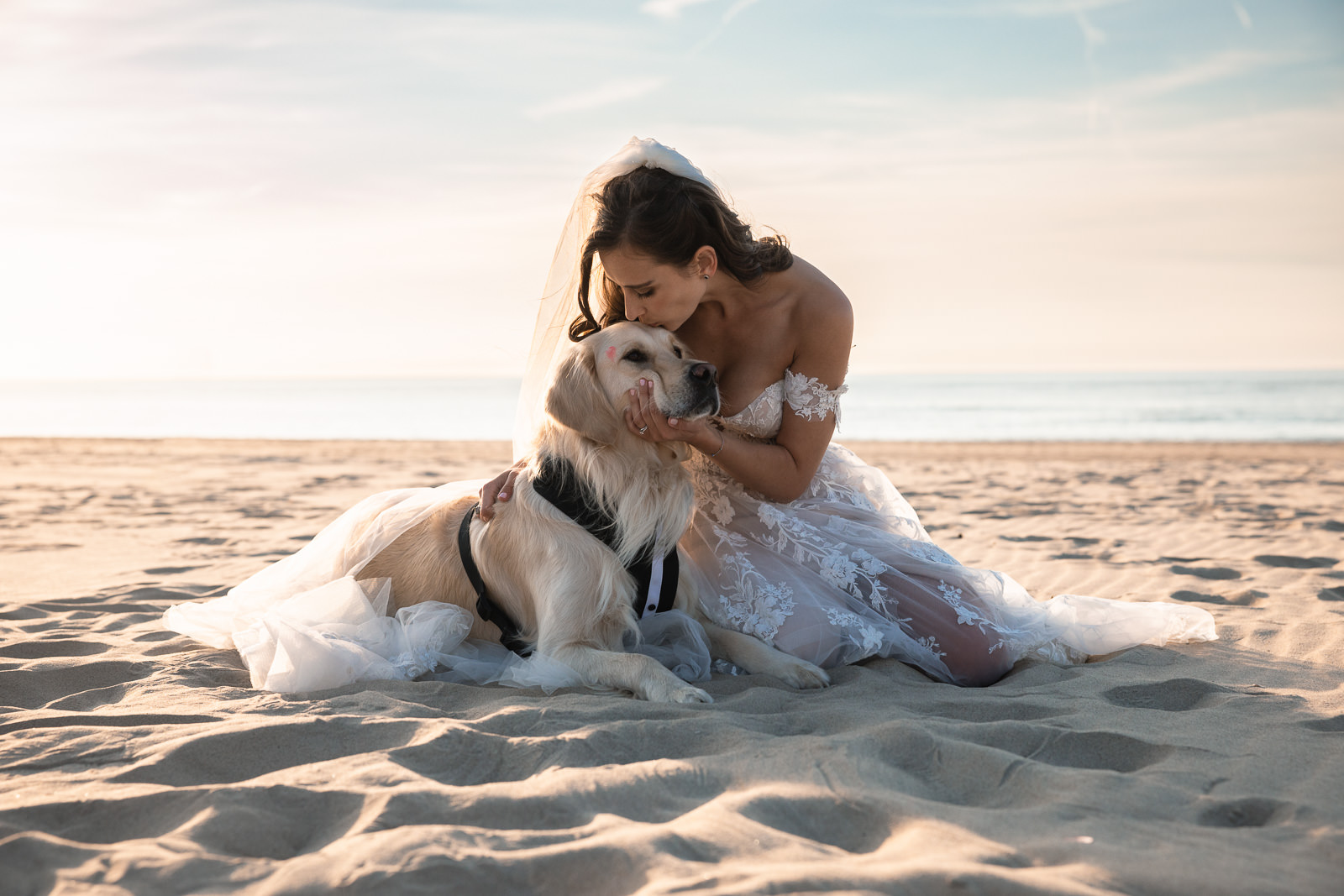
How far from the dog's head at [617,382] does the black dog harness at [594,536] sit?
0.63ft

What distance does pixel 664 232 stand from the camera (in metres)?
3.40

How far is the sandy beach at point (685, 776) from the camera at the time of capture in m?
1.66

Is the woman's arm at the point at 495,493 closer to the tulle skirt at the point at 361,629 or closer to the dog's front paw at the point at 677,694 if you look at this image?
the tulle skirt at the point at 361,629

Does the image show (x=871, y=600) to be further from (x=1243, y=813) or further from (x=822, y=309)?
(x=1243, y=813)

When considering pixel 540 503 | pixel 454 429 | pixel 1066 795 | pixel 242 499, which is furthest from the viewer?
pixel 454 429

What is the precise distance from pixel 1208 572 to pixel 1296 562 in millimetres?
547

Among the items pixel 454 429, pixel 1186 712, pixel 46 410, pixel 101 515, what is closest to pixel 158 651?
pixel 1186 712

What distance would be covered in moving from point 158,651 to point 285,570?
0.55m

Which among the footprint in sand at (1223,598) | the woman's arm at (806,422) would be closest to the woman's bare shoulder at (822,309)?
the woman's arm at (806,422)

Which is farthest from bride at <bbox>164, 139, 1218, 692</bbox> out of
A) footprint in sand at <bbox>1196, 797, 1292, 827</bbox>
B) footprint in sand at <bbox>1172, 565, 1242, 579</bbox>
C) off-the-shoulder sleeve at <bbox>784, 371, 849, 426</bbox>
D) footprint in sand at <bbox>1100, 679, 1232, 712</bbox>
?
footprint in sand at <bbox>1172, 565, 1242, 579</bbox>

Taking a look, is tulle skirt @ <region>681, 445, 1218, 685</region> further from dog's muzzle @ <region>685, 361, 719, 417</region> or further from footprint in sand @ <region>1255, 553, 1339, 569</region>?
footprint in sand @ <region>1255, 553, 1339, 569</region>

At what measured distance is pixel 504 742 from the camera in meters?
2.34

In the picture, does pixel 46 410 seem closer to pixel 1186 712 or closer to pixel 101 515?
pixel 101 515

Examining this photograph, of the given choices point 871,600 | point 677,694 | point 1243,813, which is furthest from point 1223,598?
point 677,694
